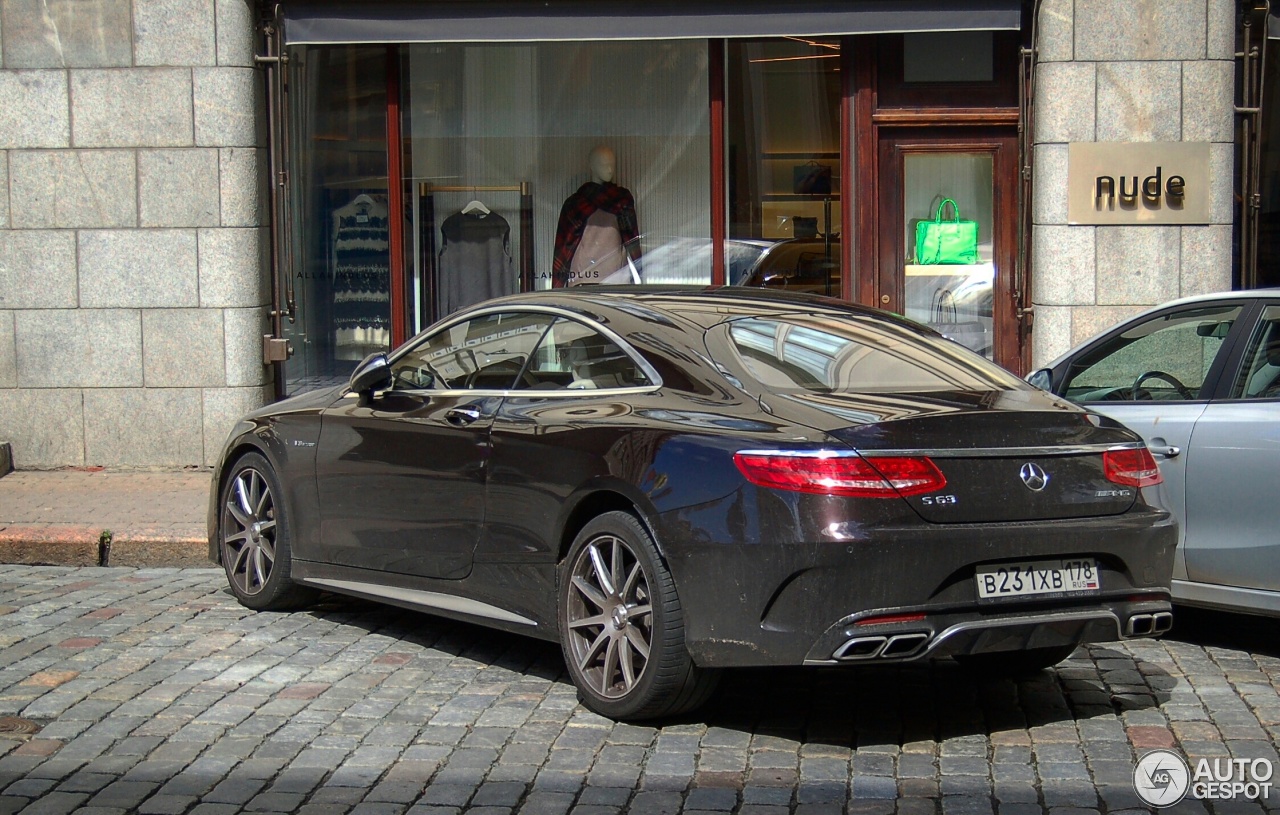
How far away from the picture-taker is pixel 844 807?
14.7 feet

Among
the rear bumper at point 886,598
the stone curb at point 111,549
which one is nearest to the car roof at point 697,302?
the rear bumper at point 886,598

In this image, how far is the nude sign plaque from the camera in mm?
11195

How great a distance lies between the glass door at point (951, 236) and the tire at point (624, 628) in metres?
6.84

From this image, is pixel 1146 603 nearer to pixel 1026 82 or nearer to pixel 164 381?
pixel 1026 82

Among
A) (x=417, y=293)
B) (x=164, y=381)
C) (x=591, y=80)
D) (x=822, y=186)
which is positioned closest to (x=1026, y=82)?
(x=822, y=186)

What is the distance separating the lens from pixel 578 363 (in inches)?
236

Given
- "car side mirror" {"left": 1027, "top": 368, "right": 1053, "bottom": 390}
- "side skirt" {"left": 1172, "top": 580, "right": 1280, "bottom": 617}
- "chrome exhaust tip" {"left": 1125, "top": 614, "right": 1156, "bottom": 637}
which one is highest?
"car side mirror" {"left": 1027, "top": 368, "right": 1053, "bottom": 390}

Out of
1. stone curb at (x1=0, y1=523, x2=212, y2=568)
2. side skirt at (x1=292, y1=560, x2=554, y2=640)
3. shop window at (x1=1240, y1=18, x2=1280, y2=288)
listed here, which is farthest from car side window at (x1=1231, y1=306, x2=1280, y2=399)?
stone curb at (x1=0, y1=523, x2=212, y2=568)

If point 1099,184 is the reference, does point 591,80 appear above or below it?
above

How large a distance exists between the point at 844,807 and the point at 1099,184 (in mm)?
7759

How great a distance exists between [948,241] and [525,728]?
297 inches

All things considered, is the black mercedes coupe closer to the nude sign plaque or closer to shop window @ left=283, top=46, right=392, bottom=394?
the nude sign plaque

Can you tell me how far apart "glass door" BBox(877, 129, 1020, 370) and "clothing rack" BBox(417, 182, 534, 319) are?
8.99 feet

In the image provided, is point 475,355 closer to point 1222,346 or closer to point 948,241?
point 1222,346
